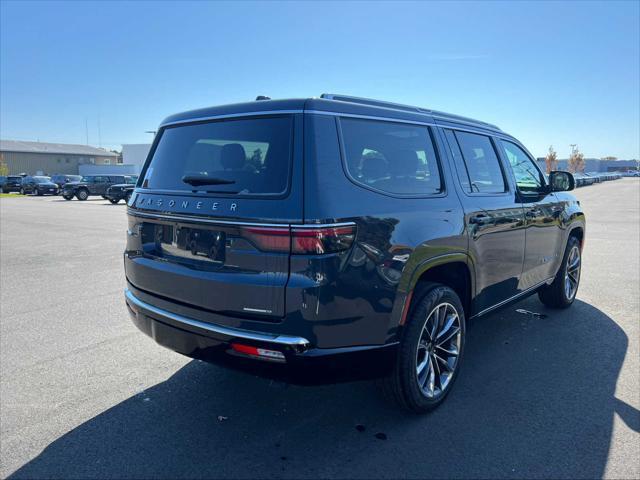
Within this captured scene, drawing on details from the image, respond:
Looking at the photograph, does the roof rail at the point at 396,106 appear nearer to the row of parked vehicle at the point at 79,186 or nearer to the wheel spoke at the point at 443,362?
the wheel spoke at the point at 443,362

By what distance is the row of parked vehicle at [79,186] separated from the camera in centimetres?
2872

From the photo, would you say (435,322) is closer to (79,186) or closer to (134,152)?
(79,186)

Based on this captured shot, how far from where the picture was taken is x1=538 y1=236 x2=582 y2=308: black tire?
18.1 ft

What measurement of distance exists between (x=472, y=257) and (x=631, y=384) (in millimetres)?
1630

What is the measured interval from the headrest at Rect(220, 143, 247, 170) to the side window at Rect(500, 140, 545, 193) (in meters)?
2.74

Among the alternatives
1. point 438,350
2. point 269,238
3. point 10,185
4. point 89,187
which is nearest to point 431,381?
point 438,350

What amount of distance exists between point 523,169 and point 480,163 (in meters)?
0.99

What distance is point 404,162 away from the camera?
3.21 metres

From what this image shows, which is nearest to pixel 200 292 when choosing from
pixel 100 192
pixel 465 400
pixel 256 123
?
pixel 256 123

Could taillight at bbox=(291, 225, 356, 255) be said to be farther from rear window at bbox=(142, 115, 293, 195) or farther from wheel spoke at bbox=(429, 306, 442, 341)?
wheel spoke at bbox=(429, 306, 442, 341)

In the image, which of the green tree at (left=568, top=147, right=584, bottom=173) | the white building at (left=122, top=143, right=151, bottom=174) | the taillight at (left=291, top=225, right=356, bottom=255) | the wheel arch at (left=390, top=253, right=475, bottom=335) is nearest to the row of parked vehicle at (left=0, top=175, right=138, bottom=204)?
the wheel arch at (left=390, top=253, right=475, bottom=335)

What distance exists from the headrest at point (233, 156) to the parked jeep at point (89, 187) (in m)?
32.5

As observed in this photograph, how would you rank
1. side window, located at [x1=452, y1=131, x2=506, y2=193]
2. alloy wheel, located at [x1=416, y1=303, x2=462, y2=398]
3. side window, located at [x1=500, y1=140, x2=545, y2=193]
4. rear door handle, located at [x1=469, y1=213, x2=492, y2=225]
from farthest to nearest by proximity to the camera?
side window, located at [x1=500, y1=140, x2=545, y2=193] < side window, located at [x1=452, y1=131, x2=506, y2=193] < rear door handle, located at [x1=469, y1=213, x2=492, y2=225] < alloy wheel, located at [x1=416, y1=303, x2=462, y2=398]

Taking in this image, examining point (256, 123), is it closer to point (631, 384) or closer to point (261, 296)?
point (261, 296)
